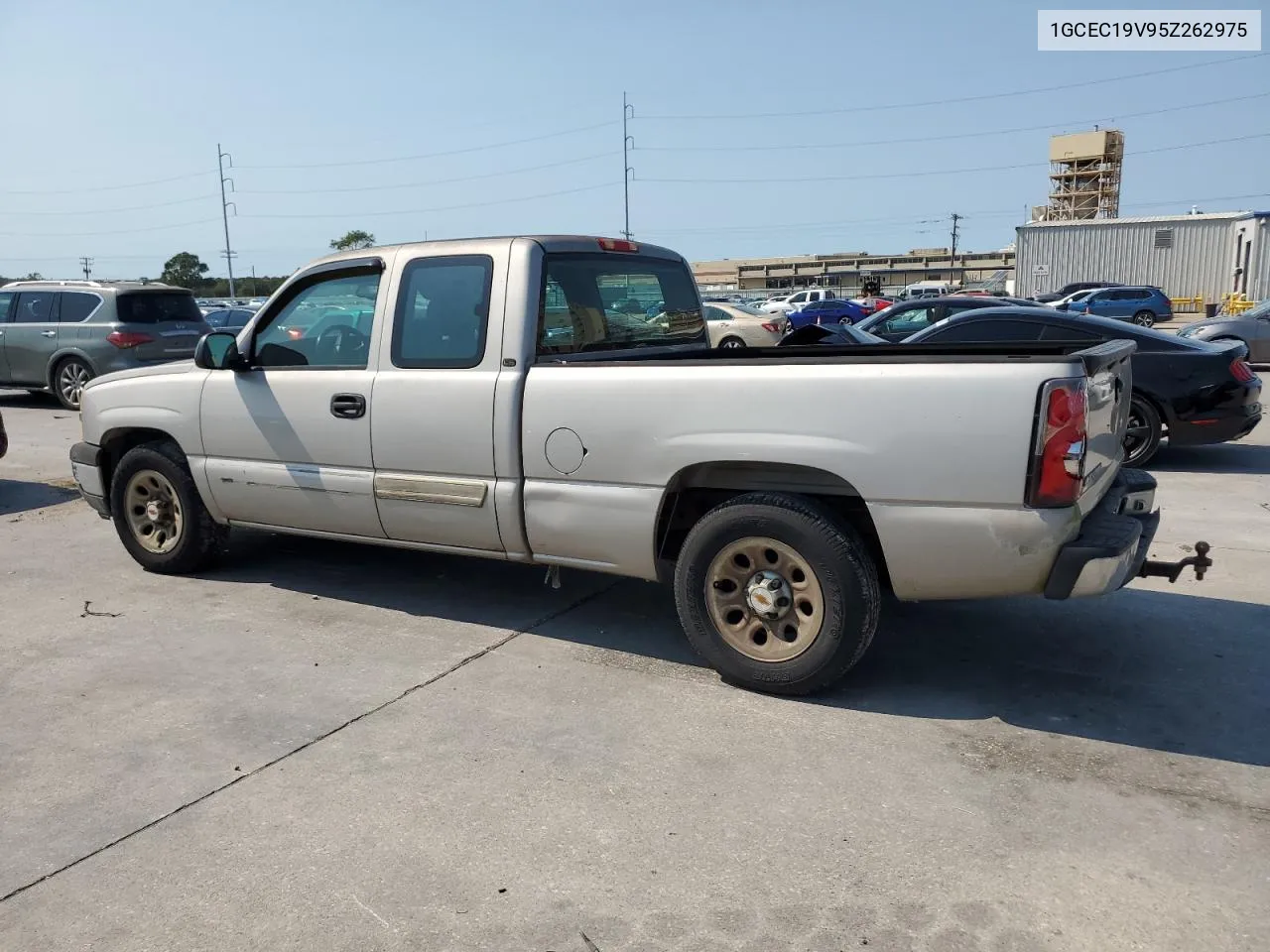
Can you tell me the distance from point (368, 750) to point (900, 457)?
7.45ft

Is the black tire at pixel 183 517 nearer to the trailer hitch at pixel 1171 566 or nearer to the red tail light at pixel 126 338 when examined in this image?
the trailer hitch at pixel 1171 566

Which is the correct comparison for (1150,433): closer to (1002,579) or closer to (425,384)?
(1002,579)

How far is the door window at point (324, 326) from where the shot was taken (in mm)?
5250

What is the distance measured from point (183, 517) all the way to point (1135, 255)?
159 ft

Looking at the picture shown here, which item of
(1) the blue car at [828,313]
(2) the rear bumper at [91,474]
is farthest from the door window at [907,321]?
(1) the blue car at [828,313]

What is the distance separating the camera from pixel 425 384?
195 inches

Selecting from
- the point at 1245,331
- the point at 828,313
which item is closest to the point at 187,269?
the point at 828,313

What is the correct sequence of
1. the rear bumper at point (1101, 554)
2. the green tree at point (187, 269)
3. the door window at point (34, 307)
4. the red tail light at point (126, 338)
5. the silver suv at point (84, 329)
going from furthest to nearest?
the green tree at point (187, 269), the door window at point (34, 307), the silver suv at point (84, 329), the red tail light at point (126, 338), the rear bumper at point (1101, 554)

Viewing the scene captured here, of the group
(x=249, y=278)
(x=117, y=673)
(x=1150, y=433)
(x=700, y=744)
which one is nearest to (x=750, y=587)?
(x=700, y=744)

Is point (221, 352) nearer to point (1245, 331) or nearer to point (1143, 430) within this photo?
point (1143, 430)

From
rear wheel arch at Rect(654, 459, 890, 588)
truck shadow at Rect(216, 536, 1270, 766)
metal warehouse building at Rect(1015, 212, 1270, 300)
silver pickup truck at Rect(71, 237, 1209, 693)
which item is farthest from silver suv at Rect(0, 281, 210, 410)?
metal warehouse building at Rect(1015, 212, 1270, 300)

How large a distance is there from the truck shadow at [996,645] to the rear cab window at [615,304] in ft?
4.69

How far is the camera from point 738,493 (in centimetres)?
449

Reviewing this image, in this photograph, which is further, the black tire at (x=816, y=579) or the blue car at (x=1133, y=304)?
the blue car at (x=1133, y=304)
